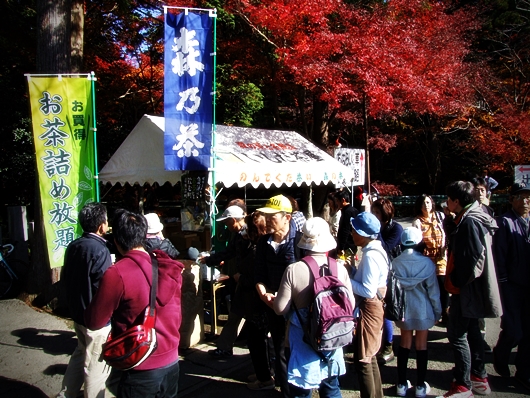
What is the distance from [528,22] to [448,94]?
5.17 m

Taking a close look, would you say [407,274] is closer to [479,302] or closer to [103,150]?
[479,302]

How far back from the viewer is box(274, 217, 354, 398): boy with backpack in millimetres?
2773

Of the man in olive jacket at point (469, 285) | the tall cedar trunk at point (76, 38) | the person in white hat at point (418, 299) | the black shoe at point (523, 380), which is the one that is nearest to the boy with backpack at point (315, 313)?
the person in white hat at point (418, 299)

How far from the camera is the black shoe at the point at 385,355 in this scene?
15.0 ft

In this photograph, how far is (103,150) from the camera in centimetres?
1426

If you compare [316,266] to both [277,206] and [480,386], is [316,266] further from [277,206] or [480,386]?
[480,386]

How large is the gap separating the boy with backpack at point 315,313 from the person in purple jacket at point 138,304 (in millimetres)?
740

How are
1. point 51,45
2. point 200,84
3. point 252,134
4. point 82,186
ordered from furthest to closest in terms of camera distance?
point 252,134, point 51,45, point 200,84, point 82,186

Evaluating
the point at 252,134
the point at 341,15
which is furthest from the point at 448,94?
the point at 252,134

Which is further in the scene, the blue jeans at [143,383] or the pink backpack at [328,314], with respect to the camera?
the pink backpack at [328,314]

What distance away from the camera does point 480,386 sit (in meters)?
3.92

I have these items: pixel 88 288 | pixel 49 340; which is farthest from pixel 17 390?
pixel 88 288

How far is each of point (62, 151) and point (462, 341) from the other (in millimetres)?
4581

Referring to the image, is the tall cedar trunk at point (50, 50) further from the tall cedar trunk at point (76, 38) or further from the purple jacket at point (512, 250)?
the purple jacket at point (512, 250)
